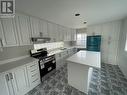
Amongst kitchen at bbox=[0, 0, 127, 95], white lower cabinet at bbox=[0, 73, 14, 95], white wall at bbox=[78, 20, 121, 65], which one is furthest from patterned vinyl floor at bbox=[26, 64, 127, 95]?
white wall at bbox=[78, 20, 121, 65]

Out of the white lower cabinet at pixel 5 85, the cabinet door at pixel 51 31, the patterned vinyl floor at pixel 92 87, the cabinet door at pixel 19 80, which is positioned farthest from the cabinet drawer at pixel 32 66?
the cabinet door at pixel 51 31

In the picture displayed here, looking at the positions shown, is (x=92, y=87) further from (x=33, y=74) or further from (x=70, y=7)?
(x=70, y=7)

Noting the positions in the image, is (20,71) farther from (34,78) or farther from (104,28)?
(104,28)

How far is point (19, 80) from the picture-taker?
1.63m

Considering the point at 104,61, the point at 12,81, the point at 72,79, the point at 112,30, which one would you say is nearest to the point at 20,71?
the point at 12,81

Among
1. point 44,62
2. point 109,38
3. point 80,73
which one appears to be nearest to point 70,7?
point 80,73

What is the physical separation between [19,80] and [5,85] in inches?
10.8

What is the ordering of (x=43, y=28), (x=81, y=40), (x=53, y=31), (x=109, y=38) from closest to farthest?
(x=43, y=28) → (x=53, y=31) → (x=109, y=38) → (x=81, y=40)

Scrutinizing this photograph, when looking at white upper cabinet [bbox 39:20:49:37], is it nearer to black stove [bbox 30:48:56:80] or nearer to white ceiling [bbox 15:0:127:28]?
white ceiling [bbox 15:0:127:28]

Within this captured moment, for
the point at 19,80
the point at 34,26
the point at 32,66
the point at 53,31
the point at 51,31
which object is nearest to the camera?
the point at 19,80

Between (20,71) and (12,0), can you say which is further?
(20,71)

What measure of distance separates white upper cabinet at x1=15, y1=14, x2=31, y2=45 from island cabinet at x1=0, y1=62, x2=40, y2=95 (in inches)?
34.2

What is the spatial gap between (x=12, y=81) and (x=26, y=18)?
6.31 feet

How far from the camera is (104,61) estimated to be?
12.8ft
